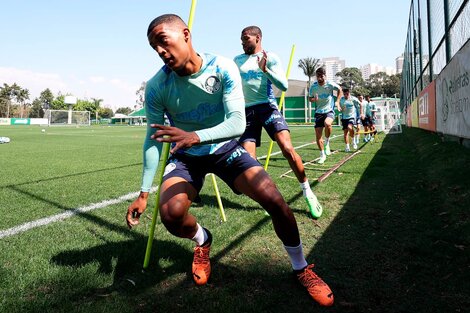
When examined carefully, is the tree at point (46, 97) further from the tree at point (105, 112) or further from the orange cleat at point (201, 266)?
the orange cleat at point (201, 266)

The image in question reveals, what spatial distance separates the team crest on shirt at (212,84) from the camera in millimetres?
2500

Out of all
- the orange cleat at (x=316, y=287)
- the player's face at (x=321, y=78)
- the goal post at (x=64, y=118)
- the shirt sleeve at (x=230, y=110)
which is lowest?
the orange cleat at (x=316, y=287)

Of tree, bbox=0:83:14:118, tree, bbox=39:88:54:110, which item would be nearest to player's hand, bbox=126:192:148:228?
tree, bbox=0:83:14:118

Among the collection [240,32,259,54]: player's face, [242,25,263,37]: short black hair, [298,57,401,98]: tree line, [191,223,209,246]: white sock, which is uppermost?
[298,57,401,98]: tree line

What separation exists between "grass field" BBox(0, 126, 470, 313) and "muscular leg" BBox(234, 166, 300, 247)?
0.35m

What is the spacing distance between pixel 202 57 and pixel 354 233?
223cm

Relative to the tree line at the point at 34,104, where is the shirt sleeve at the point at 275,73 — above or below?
below

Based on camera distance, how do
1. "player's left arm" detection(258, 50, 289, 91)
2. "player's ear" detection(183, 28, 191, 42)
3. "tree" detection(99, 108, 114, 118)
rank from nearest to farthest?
1. "player's ear" detection(183, 28, 191, 42)
2. "player's left arm" detection(258, 50, 289, 91)
3. "tree" detection(99, 108, 114, 118)

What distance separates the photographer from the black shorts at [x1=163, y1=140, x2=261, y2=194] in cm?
264

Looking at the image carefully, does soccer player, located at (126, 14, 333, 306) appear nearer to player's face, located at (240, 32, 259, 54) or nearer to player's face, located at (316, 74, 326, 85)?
player's face, located at (240, 32, 259, 54)

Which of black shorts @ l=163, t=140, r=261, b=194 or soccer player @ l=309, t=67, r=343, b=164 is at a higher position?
soccer player @ l=309, t=67, r=343, b=164

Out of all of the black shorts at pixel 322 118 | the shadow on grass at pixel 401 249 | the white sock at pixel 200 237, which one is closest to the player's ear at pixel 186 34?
the white sock at pixel 200 237

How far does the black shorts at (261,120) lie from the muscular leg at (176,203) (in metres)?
2.08

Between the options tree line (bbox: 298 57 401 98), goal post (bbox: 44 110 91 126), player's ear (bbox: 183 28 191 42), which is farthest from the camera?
tree line (bbox: 298 57 401 98)
